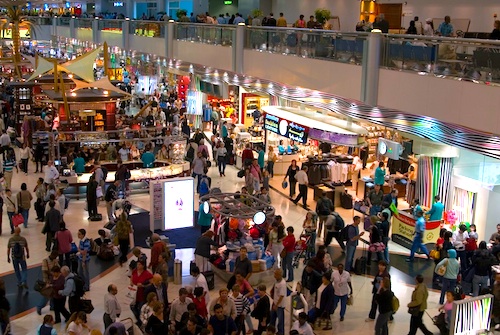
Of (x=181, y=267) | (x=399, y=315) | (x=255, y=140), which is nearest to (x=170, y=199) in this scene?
(x=181, y=267)

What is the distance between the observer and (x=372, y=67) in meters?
14.0

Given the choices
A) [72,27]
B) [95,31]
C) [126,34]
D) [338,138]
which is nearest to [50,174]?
[338,138]

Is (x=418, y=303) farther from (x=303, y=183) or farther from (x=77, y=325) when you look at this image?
(x=303, y=183)

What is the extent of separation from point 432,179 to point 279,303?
816 cm

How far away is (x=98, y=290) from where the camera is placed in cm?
1273

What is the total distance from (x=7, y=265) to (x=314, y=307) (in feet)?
21.8

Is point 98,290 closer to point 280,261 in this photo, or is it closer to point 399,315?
point 280,261

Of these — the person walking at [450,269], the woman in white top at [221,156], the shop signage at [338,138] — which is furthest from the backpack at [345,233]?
the woman in white top at [221,156]

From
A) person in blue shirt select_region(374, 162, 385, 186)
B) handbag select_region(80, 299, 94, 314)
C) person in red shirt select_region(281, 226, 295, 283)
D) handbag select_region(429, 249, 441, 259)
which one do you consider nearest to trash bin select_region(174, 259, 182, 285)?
person in red shirt select_region(281, 226, 295, 283)

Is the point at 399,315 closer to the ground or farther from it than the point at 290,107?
closer to the ground

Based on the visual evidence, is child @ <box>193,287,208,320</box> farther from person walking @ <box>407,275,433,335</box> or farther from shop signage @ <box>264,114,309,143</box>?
shop signage @ <box>264,114,309,143</box>

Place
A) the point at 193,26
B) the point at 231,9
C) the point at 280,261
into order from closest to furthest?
1. the point at 280,261
2. the point at 193,26
3. the point at 231,9

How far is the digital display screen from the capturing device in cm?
1619

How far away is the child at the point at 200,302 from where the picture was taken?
996cm
